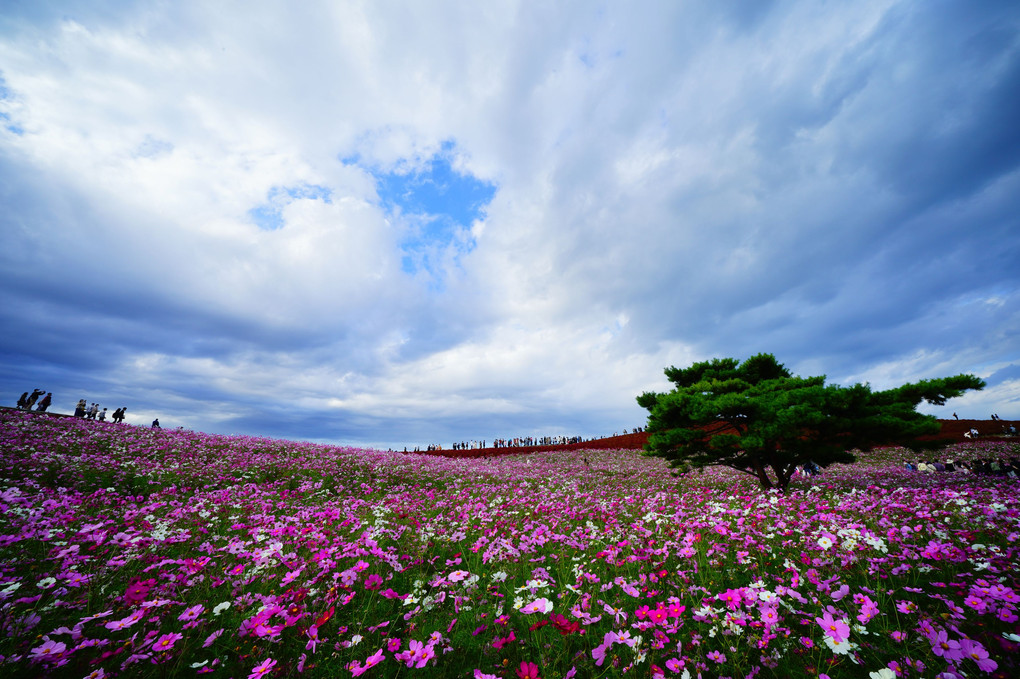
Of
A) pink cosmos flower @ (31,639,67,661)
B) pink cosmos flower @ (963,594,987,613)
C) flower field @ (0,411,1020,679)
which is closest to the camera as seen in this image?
pink cosmos flower @ (31,639,67,661)

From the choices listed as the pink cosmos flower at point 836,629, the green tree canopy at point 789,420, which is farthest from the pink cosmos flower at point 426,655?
the green tree canopy at point 789,420

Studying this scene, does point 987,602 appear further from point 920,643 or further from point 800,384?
point 800,384

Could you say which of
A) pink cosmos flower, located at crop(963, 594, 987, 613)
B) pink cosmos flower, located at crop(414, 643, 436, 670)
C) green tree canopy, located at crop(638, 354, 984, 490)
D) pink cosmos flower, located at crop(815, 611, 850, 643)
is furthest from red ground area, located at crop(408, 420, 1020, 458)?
pink cosmos flower, located at crop(414, 643, 436, 670)

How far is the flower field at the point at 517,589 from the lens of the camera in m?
2.77

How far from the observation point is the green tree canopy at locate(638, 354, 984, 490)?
10.2m

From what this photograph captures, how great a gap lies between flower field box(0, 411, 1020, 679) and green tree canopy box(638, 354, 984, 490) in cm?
223

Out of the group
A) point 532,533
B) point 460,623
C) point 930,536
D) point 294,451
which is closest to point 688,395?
point 930,536

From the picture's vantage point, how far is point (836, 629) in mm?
2650

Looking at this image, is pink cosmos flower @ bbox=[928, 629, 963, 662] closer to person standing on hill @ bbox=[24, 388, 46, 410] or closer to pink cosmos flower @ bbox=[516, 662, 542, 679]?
pink cosmos flower @ bbox=[516, 662, 542, 679]

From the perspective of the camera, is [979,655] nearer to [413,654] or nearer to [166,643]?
[413,654]

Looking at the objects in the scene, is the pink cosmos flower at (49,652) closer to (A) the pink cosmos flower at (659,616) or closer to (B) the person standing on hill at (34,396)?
(A) the pink cosmos flower at (659,616)

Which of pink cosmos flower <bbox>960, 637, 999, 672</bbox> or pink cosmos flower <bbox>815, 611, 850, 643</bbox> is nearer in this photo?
pink cosmos flower <bbox>960, 637, 999, 672</bbox>

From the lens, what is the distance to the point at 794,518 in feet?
20.4

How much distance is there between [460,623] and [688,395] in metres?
10.3
